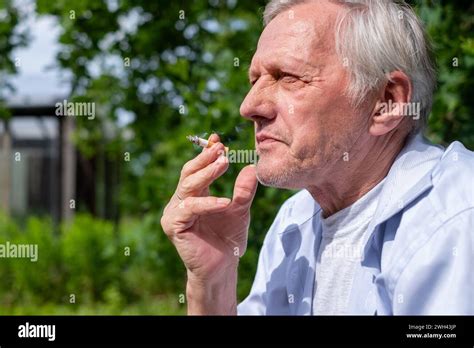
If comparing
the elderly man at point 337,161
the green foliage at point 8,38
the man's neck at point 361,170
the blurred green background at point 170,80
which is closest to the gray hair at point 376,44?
the elderly man at point 337,161

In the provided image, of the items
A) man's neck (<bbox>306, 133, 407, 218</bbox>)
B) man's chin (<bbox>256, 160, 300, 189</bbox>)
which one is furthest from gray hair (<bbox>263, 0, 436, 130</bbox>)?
man's chin (<bbox>256, 160, 300, 189</bbox>)

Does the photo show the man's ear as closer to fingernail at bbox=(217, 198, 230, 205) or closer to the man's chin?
the man's chin

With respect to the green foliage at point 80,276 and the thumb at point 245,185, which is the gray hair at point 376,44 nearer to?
the thumb at point 245,185

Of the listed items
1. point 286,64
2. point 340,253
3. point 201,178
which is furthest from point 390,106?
point 201,178

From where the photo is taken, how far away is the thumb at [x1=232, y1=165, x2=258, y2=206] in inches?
73.0

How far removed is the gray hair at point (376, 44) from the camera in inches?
69.0

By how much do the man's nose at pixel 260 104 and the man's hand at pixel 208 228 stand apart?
141mm

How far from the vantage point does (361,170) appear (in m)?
1.82

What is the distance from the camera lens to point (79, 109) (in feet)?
14.5

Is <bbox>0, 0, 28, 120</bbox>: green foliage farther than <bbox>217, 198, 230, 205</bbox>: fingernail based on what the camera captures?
Yes

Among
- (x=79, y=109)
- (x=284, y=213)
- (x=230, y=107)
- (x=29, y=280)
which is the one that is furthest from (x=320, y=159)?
(x=29, y=280)
